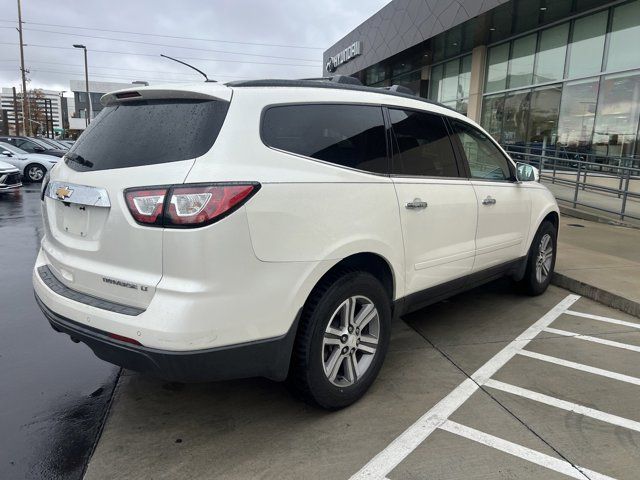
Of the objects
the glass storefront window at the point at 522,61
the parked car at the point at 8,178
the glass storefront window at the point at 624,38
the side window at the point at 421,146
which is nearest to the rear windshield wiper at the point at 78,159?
the side window at the point at 421,146

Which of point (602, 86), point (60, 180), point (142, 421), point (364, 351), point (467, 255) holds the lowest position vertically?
point (142, 421)

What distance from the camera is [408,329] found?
14.6ft

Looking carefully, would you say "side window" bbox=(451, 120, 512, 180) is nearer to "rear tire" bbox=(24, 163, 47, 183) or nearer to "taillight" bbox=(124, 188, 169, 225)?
"taillight" bbox=(124, 188, 169, 225)

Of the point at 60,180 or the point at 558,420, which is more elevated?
the point at 60,180

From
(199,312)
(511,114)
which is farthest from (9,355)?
(511,114)

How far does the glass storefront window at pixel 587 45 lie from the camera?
1308 centimetres

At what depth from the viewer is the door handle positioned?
129 inches

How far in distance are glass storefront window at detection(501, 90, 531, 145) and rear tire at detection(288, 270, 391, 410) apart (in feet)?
49.2

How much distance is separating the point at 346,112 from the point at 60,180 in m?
1.72

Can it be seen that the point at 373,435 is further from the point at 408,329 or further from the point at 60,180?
the point at 60,180

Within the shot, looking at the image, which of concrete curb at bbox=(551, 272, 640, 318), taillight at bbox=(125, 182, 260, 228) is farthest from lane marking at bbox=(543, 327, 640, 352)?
taillight at bbox=(125, 182, 260, 228)

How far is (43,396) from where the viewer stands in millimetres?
3188

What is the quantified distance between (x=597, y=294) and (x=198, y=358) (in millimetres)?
4538

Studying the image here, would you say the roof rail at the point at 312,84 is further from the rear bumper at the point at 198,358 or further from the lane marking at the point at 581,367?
the lane marking at the point at 581,367
